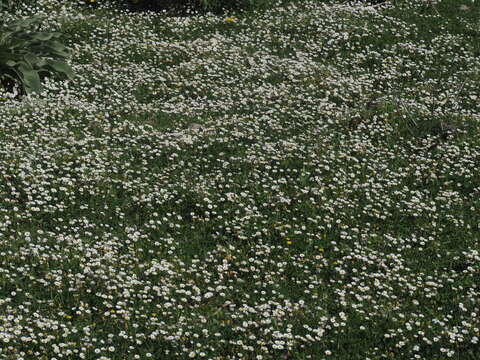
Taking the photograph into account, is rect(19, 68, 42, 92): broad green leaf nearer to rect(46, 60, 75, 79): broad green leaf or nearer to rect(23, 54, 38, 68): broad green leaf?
rect(23, 54, 38, 68): broad green leaf

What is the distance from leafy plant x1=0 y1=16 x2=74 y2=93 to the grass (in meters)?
0.33

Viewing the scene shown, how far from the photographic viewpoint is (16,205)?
802 cm

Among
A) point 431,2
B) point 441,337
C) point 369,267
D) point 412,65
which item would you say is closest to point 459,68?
point 412,65

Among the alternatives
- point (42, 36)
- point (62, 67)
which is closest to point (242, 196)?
point (62, 67)

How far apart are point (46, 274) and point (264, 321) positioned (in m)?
2.22

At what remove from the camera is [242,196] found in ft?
28.7

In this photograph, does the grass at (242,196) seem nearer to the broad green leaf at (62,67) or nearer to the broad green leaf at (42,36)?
the broad green leaf at (62,67)

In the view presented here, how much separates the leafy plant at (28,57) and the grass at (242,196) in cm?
33

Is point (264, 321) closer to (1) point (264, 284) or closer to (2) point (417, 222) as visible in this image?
(1) point (264, 284)

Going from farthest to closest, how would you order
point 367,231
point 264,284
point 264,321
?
1. point 367,231
2. point 264,284
3. point 264,321

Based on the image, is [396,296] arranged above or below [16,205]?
below

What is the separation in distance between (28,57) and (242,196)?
469 centimetres

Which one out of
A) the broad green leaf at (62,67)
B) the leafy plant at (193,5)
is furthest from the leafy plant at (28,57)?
the leafy plant at (193,5)

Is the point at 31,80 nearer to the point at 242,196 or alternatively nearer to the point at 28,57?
the point at 28,57
